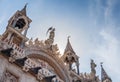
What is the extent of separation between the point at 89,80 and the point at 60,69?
3966 millimetres

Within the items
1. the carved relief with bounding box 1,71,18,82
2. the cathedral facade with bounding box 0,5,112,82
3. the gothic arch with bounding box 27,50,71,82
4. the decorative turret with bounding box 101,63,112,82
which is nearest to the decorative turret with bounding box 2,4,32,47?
the cathedral facade with bounding box 0,5,112,82

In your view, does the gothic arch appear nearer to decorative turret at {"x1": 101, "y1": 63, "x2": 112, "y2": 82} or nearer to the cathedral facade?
the cathedral facade

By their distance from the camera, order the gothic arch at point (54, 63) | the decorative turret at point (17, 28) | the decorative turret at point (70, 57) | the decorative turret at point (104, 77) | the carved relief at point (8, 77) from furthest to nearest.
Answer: the decorative turret at point (104, 77), the decorative turret at point (70, 57), the gothic arch at point (54, 63), the decorative turret at point (17, 28), the carved relief at point (8, 77)

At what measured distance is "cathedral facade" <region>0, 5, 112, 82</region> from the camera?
1984cm

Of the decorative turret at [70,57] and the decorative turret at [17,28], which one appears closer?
the decorative turret at [17,28]

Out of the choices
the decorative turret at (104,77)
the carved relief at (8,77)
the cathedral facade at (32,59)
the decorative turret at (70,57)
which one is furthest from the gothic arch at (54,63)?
the carved relief at (8,77)

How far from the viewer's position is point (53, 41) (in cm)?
2998

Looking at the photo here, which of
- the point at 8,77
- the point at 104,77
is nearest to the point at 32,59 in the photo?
the point at 8,77

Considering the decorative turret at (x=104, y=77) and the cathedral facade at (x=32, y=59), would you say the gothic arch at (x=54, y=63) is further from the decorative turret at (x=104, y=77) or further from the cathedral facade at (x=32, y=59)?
the decorative turret at (x=104, y=77)

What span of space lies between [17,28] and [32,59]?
11.3 feet

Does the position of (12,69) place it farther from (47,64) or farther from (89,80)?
(89,80)

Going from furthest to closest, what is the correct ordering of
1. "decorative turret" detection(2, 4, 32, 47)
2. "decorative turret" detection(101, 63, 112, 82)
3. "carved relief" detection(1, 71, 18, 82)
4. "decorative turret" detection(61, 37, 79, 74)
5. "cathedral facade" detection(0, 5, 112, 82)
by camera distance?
"decorative turret" detection(101, 63, 112, 82) < "decorative turret" detection(61, 37, 79, 74) < "decorative turret" detection(2, 4, 32, 47) < "cathedral facade" detection(0, 5, 112, 82) < "carved relief" detection(1, 71, 18, 82)

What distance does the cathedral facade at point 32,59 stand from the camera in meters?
19.8

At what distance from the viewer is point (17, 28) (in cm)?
2686
